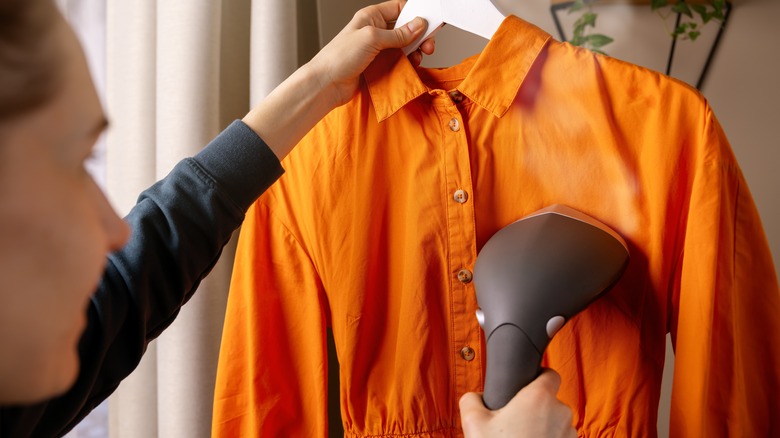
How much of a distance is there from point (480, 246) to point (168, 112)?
1.70ft

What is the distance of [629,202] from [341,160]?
0.39m

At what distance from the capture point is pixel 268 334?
103 cm

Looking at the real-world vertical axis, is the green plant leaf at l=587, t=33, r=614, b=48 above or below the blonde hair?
below

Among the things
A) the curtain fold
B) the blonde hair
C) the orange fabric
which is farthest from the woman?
the curtain fold

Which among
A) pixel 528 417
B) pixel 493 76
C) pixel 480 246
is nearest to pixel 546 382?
pixel 528 417

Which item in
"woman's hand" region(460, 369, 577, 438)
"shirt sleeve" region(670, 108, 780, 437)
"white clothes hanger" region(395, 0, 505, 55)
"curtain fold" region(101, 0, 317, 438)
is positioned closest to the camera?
"woman's hand" region(460, 369, 577, 438)

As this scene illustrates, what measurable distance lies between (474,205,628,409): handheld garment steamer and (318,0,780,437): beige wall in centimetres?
53

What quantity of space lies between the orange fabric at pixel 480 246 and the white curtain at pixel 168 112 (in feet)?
0.45

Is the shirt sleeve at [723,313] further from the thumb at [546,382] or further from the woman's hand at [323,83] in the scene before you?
the woman's hand at [323,83]

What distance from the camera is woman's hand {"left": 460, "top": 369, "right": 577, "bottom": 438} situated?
0.75m

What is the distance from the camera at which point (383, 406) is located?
3.36 feet

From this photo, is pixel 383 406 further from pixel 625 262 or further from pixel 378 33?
pixel 378 33

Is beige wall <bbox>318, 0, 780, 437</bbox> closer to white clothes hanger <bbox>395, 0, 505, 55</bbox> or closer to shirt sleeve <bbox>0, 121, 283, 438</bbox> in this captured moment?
white clothes hanger <bbox>395, 0, 505, 55</bbox>

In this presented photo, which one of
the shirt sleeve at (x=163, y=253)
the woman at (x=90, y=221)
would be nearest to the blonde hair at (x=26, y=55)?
the woman at (x=90, y=221)
